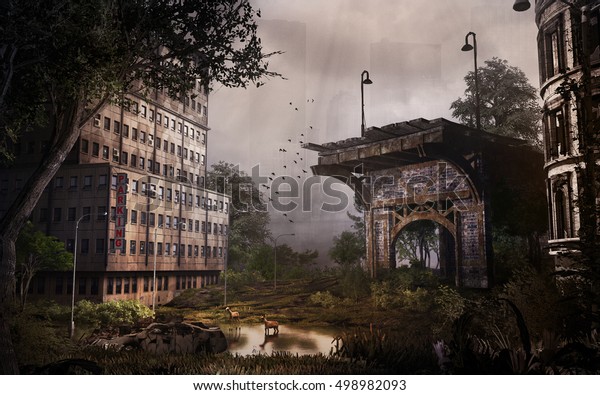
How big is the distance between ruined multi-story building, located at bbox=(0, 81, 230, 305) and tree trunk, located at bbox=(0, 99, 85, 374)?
21.6 inches

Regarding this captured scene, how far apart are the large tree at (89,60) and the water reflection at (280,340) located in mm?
3601

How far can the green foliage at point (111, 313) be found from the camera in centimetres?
991

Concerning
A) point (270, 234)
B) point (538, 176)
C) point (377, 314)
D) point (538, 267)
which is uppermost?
point (538, 176)

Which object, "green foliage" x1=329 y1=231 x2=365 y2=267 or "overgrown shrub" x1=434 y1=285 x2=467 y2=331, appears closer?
"overgrown shrub" x1=434 y1=285 x2=467 y2=331

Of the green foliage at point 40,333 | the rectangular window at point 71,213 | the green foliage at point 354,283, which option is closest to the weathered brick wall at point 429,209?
the green foliage at point 354,283

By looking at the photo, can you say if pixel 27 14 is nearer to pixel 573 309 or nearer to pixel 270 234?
pixel 270 234

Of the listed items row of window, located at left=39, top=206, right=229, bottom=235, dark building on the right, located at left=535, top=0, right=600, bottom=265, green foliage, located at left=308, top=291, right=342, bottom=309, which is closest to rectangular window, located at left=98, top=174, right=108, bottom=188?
row of window, located at left=39, top=206, right=229, bottom=235

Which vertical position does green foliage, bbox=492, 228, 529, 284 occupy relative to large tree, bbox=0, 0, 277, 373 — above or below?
below

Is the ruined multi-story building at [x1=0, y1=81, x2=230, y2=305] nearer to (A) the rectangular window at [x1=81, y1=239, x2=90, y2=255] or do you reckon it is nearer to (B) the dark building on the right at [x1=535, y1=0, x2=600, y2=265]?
(A) the rectangular window at [x1=81, y1=239, x2=90, y2=255]

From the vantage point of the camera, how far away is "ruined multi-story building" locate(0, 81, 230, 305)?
1012 cm

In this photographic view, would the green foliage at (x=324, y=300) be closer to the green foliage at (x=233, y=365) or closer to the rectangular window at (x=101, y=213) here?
the green foliage at (x=233, y=365)

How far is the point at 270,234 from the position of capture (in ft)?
33.7

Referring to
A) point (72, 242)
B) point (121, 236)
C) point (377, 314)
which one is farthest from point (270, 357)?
point (72, 242)

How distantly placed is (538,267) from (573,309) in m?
1.27
